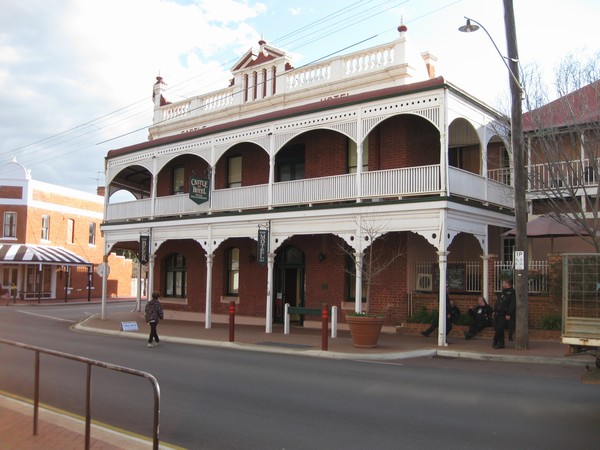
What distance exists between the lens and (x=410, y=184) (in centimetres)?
1623

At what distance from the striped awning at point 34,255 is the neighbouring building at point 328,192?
1283cm

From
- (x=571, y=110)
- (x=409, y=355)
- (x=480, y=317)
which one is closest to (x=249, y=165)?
(x=480, y=317)

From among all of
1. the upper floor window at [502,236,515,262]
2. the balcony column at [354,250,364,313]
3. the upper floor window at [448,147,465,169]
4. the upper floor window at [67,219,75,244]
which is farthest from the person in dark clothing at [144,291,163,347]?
the upper floor window at [67,219,75,244]

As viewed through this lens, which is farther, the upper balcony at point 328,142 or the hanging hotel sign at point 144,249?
the hanging hotel sign at point 144,249

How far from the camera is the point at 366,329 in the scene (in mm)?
14516

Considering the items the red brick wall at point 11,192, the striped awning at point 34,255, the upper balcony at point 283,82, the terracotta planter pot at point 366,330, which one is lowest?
the terracotta planter pot at point 366,330

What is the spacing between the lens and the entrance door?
71.9 ft

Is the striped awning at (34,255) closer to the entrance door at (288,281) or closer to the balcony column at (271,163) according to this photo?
the entrance door at (288,281)

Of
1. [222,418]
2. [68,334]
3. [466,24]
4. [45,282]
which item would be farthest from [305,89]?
[45,282]

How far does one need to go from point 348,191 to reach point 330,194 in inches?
28.0

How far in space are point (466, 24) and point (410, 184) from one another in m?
4.56

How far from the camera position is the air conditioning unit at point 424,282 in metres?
18.4

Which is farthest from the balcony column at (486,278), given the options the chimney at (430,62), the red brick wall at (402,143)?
the chimney at (430,62)

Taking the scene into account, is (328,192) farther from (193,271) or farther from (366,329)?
(193,271)
